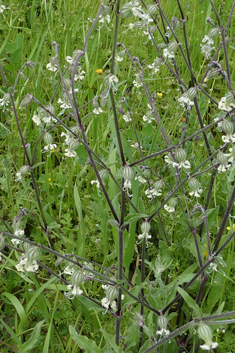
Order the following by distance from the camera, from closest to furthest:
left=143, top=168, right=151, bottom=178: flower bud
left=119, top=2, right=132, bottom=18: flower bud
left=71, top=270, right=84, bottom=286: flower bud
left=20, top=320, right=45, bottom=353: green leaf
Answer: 1. left=119, top=2, right=132, bottom=18: flower bud
2. left=71, top=270, right=84, bottom=286: flower bud
3. left=20, top=320, right=45, bottom=353: green leaf
4. left=143, top=168, right=151, bottom=178: flower bud

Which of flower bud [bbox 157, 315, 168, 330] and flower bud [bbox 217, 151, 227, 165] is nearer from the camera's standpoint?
flower bud [bbox 157, 315, 168, 330]

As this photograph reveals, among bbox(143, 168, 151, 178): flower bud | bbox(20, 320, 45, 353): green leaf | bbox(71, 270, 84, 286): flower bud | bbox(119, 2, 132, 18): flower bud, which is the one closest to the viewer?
bbox(119, 2, 132, 18): flower bud

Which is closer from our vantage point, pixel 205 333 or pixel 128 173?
pixel 205 333

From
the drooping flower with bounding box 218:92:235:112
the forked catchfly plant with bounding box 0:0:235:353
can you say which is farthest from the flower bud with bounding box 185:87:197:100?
the drooping flower with bounding box 218:92:235:112

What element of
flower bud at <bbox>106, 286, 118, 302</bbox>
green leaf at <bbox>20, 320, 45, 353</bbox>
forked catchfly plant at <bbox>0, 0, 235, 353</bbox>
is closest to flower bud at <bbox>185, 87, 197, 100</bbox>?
forked catchfly plant at <bbox>0, 0, 235, 353</bbox>

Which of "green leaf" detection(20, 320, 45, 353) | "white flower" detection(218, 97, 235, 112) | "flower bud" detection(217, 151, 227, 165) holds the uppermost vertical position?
"white flower" detection(218, 97, 235, 112)

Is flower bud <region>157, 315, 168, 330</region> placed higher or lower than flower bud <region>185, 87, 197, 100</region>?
lower

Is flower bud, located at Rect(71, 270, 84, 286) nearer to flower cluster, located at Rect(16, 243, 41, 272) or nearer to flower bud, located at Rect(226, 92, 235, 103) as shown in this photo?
flower cluster, located at Rect(16, 243, 41, 272)

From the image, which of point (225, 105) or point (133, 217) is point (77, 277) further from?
point (225, 105)

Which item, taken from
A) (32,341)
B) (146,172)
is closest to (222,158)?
(146,172)

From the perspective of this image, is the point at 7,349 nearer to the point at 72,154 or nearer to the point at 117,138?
the point at 72,154

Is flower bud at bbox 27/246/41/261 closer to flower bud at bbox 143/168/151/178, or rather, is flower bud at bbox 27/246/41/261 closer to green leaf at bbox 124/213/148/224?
green leaf at bbox 124/213/148/224

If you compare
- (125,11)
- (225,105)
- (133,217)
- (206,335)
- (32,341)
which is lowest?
(32,341)

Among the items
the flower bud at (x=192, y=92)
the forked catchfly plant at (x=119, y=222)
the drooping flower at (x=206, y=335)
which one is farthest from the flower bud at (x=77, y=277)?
the flower bud at (x=192, y=92)
